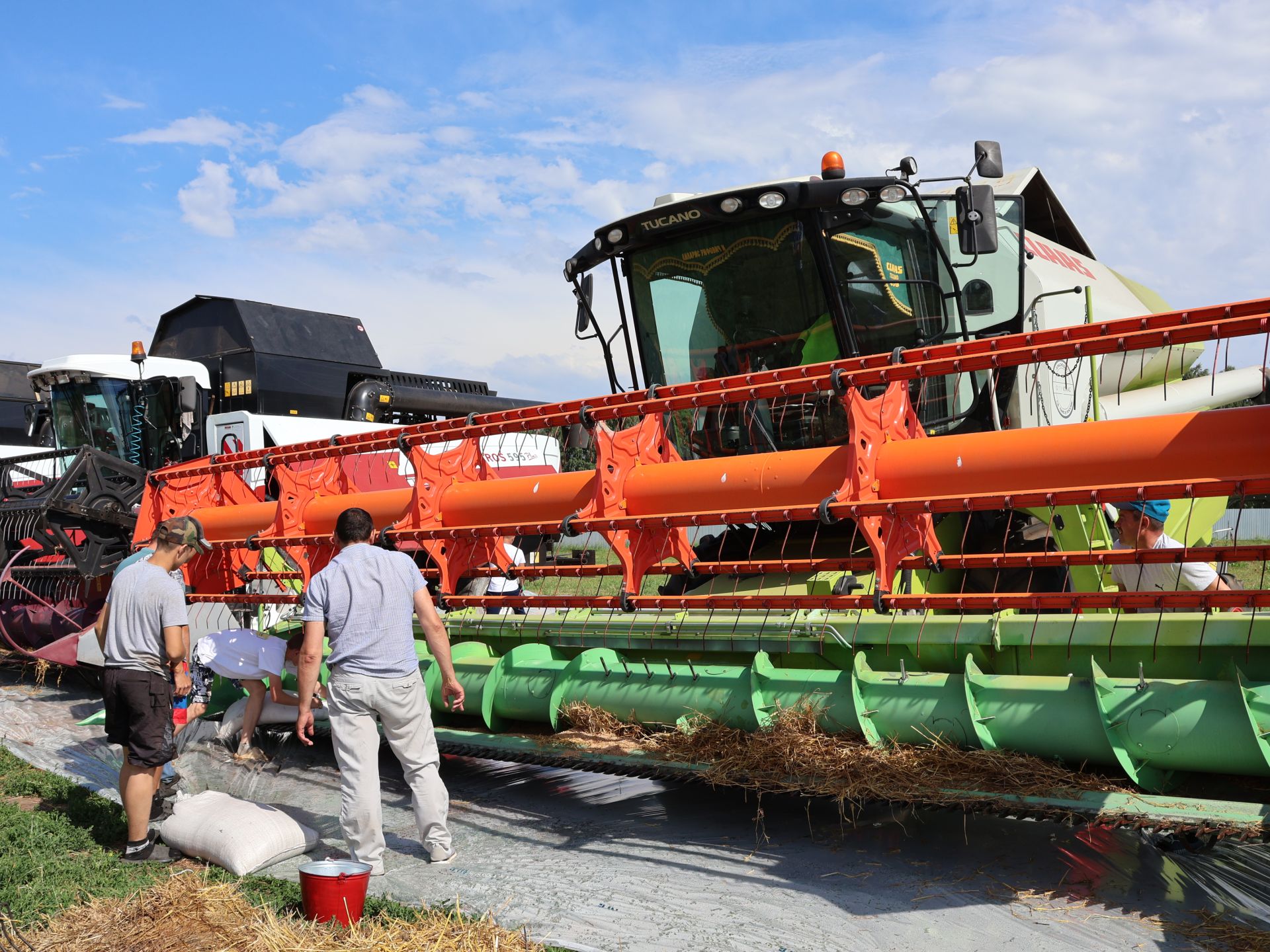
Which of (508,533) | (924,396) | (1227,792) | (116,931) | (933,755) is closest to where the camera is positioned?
(116,931)

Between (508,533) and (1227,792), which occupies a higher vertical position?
(508,533)

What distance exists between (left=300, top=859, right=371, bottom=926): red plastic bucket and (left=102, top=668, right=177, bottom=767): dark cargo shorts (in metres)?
1.39

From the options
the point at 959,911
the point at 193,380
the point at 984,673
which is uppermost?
the point at 193,380

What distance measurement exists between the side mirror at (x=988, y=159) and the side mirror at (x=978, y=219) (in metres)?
0.12

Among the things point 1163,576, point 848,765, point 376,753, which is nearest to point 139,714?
point 376,753

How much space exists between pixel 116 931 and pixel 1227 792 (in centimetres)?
373

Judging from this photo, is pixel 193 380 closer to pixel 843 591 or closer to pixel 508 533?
pixel 508 533

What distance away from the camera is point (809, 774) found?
13.7 ft

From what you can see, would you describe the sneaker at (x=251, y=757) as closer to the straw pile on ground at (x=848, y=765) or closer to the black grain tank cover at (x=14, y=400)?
the straw pile on ground at (x=848, y=765)

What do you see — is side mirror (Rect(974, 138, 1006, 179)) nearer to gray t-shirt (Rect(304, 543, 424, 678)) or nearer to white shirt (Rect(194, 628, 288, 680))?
gray t-shirt (Rect(304, 543, 424, 678))

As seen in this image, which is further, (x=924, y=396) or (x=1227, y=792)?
(x=924, y=396)

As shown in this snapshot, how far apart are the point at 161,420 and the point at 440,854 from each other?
320 inches

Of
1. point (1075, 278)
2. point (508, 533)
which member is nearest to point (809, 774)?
point (508, 533)

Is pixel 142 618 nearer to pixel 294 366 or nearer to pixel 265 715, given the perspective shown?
pixel 265 715
